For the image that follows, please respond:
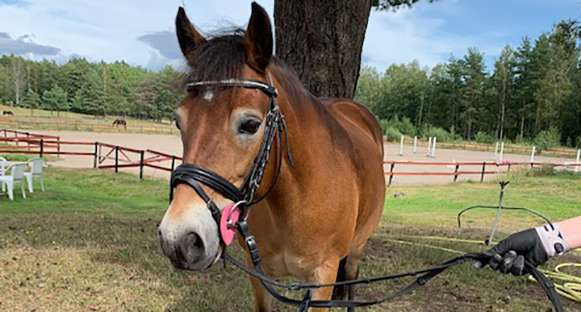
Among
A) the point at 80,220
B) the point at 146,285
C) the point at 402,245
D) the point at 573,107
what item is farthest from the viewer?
the point at 573,107

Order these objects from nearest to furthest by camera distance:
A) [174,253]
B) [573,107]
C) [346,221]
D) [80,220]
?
1. [174,253]
2. [346,221]
3. [80,220]
4. [573,107]

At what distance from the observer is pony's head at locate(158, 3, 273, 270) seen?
1368 mm

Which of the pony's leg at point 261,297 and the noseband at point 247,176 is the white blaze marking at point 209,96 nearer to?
the noseband at point 247,176

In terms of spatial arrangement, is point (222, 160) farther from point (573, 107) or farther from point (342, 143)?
point (573, 107)

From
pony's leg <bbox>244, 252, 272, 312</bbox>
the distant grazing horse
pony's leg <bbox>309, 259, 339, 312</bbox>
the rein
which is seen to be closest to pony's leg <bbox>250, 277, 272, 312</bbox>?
pony's leg <bbox>244, 252, 272, 312</bbox>

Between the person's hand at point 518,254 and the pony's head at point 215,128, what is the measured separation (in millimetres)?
1300

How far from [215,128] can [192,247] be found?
1.54ft

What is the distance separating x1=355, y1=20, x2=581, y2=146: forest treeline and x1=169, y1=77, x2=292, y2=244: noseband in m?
49.2

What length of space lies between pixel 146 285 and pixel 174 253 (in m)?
2.84

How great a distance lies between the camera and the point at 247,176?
158 centimetres

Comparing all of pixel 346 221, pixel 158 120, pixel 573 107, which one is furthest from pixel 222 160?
pixel 158 120

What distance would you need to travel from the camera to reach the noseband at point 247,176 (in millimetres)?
1414

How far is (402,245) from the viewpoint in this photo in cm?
579

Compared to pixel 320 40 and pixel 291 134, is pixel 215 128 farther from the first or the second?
pixel 320 40
